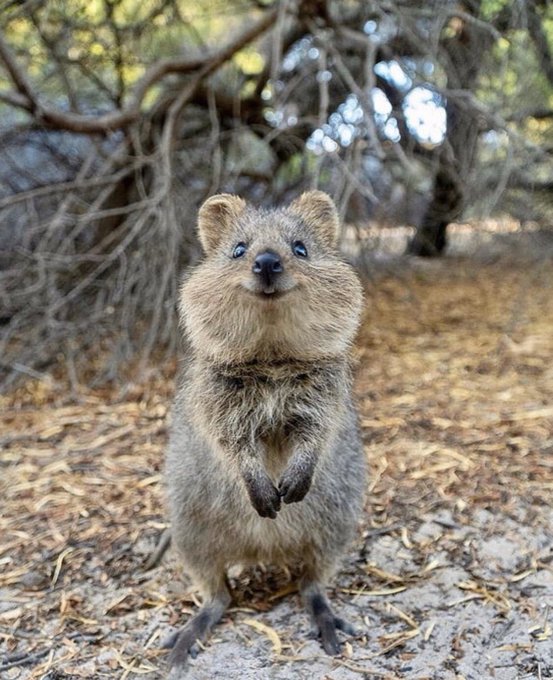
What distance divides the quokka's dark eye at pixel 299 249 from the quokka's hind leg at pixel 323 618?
142 centimetres

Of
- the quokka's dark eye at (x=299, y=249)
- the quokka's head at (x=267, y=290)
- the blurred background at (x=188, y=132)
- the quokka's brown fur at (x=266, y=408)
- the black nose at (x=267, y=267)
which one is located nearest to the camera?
the black nose at (x=267, y=267)

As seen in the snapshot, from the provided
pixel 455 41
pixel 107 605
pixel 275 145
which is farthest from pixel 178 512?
pixel 455 41

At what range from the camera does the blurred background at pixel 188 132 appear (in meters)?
5.46

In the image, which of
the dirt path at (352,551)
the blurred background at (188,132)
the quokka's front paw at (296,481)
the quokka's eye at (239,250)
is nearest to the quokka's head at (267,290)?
the quokka's eye at (239,250)

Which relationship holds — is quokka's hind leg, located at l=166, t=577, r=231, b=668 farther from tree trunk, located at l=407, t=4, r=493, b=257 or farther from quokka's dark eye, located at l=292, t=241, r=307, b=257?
tree trunk, located at l=407, t=4, r=493, b=257

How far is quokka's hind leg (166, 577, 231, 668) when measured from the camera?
2.86 m

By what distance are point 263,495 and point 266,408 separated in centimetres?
32

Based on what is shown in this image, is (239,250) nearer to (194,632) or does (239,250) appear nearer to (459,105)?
(194,632)

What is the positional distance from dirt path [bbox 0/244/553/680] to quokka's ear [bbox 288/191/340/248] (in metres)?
1.54

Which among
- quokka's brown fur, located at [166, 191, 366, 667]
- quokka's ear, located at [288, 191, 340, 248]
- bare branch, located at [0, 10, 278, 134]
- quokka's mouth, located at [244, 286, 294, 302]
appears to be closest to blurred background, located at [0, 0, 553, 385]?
bare branch, located at [0, 10, 278, 134]

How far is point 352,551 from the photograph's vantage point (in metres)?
3.54

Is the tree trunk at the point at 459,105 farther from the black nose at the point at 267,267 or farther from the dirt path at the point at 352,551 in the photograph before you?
the black nose at the point at 267,267

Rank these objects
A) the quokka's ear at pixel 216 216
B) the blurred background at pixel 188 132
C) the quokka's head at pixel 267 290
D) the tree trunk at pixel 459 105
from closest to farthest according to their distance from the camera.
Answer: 1. the quokka's head at pixel 267 290
2. the quokka's ear at pixel 216 216
3. the blurred background at pixel 188 132
4. the tree trunk at pixel 459 105

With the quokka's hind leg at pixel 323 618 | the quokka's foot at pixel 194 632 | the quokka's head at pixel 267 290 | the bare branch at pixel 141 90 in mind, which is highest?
the bare branch at pixel 141 90
